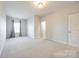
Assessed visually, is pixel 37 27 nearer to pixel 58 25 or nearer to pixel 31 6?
pixel 58 25

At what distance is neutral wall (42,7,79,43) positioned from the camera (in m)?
4.70

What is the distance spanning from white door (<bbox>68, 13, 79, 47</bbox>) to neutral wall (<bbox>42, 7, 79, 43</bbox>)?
0.85 feet

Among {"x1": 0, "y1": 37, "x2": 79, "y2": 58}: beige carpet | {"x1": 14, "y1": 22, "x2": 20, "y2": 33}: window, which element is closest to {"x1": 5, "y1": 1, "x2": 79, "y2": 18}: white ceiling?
{"x1": 0, "y1": 37, "x2": 79, "y2": 58}: beige carpet

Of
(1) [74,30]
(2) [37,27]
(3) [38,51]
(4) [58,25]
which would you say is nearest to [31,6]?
(4) [58,25]

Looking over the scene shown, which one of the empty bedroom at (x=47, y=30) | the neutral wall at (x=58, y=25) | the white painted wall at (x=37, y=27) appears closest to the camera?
the empty bedroom at (x=47, y=30)

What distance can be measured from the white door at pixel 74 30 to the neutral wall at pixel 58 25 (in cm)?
26

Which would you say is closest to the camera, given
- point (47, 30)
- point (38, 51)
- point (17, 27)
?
point (38, 51)

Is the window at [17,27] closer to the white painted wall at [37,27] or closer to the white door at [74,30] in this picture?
the white painted wall at [37,27]

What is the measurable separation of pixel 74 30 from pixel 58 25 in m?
1.24

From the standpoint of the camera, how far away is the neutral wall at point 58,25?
15.4ft

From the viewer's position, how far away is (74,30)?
14.0ft

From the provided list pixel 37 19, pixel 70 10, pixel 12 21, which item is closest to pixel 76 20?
pixel 70 10

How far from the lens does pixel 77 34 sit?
4141 mm

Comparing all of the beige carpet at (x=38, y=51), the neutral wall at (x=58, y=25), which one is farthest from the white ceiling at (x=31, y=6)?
the beige carpet at (x=38, y=51)
